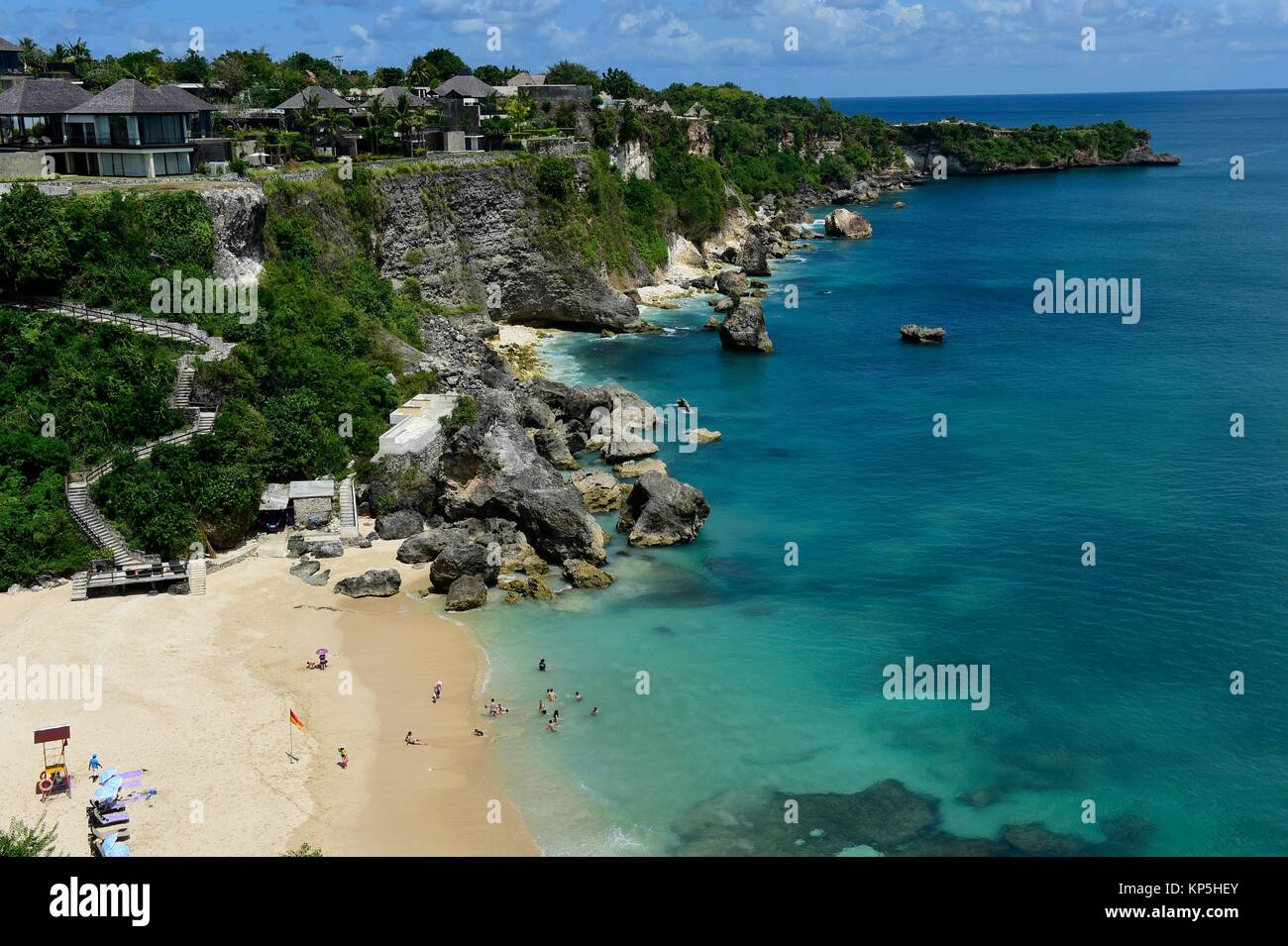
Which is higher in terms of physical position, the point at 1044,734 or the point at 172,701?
the point at 172,701

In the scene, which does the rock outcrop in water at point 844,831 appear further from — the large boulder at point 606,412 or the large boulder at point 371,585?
the large boulder at point 606,412

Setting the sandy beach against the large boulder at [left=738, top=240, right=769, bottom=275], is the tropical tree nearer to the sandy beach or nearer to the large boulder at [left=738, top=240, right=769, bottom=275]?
the large boulder at [left=738, top=240, right=769, bottom=275]

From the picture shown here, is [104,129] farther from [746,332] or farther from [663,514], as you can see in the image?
[746,332]

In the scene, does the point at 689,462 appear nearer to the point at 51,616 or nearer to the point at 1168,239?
the point at 51,616

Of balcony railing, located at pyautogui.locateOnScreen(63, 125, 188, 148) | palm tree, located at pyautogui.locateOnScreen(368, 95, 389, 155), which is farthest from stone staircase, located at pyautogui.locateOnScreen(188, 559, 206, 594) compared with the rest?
palm tree, located at pyautogui.locateOnScreen(368, 95, 389, 155)

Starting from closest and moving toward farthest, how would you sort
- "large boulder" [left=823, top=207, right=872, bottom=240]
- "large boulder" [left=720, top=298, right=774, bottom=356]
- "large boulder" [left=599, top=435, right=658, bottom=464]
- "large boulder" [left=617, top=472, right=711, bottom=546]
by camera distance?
"large boulder" [left=617, top=472, right=711, bottom=546] → "large boulder" [left=599, top=435, right=658, bottom=464] → "large boulder" [left=720, top=298, right=774, bottom=356] → "large boulder" [left=823, top=207, right=872, bottom=240]

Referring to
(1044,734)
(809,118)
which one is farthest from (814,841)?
(809,118)

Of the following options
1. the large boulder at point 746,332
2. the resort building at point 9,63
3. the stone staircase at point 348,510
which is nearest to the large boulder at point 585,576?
the stone staircase at point 348,510

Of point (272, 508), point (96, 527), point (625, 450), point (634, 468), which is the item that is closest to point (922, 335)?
point (625, 450)

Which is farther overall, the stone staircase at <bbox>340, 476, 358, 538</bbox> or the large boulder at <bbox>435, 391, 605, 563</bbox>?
the stone staircase at <bbox>340, 476, 358, 538</bbox>
